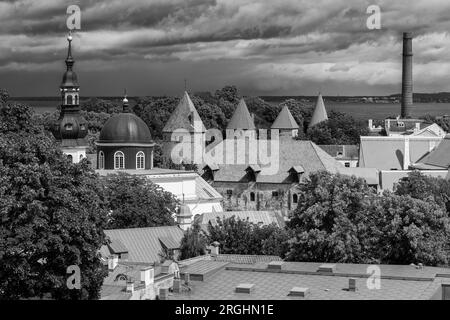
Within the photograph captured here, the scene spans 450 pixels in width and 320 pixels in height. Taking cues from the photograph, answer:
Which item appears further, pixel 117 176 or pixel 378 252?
pixel 117 176

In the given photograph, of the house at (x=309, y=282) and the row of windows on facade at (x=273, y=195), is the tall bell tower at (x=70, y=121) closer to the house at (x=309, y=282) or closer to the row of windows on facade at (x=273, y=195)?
the row of windows on facade at (x=273, y=195)

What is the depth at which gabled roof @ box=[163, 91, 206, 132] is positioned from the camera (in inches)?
3135

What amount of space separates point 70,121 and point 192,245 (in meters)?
27.3

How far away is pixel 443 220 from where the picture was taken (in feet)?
120

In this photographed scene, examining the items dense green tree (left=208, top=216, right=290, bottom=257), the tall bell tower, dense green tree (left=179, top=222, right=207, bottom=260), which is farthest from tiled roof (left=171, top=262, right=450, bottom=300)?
the tall bell tower

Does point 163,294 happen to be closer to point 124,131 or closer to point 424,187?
point 424,187

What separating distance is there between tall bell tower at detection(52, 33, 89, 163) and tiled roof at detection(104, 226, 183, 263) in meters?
20.9

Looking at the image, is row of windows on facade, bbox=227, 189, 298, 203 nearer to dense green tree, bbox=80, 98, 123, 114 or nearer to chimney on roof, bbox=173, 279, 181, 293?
chimney on roof, bbox=173, 279, 181, 293

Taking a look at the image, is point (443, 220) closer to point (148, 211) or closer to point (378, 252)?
point (378, 252)

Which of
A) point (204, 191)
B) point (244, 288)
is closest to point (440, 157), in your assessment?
point (204, 191)

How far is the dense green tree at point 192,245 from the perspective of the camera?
1647 inches

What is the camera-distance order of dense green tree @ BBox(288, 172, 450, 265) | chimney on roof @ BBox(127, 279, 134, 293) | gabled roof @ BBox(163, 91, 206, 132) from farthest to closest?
gabled roof @ BBox(163, 91, 206, 132) → dense green tree @ BBox(288, 172, 450, 265) → chimney on roof @ BBox(127, 279, 134, 293)

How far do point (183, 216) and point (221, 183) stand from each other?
773 inches

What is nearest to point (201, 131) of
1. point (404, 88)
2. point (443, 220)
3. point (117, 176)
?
point (117, 176)
